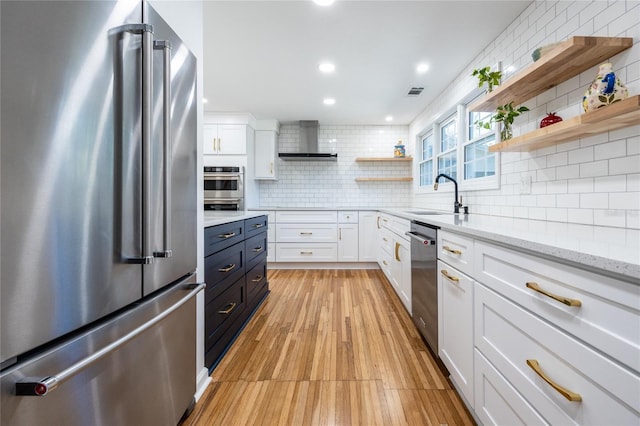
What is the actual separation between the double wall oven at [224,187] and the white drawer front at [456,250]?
329 centimetres

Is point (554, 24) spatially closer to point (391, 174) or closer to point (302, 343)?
point (302, 343)

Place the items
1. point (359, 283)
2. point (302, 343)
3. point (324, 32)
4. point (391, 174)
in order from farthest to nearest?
point (391, 174)
point (359, 283)
point (324, 32)
point (302, 343)

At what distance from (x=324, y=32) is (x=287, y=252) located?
3.01m

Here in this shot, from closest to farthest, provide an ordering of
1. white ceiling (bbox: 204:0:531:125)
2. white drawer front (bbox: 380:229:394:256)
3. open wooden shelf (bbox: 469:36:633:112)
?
open wooden shelf (bbox: 469:36:633:112)
white ceiling (bbox: 204:0:531:125)
white drawer front (bbox: 380:229:394:256)

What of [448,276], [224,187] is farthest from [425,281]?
[224,187]

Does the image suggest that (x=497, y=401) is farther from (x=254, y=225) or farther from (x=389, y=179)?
(x=389, y=179)

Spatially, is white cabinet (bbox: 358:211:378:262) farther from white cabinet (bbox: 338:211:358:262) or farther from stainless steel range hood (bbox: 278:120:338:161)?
stainless steel range hood (bbox: 278:120:338:161)

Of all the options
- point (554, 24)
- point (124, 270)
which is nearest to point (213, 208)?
point (124, 270)

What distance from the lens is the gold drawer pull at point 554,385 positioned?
73 cm

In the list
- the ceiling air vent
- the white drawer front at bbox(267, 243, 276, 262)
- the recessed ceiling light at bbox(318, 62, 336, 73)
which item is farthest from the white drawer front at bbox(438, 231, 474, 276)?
the white drawer front at bbox(267, 243, 276, 262)

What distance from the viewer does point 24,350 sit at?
0.57m

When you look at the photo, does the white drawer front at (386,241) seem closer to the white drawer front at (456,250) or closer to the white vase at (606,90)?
the white drawer front at (456,250)

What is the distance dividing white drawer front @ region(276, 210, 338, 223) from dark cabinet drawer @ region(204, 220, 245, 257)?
2074 mm

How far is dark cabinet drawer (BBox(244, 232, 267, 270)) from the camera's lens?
7.77 feet
